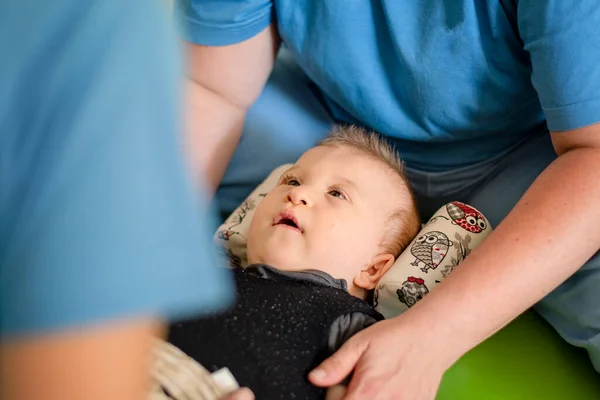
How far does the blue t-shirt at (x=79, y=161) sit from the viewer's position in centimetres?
29

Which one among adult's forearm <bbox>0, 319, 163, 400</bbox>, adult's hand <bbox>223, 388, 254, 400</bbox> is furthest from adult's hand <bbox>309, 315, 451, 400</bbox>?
adult's forearm <bbox>0, 319, 163, 400</bbox>

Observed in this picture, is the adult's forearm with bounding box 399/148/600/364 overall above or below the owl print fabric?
above

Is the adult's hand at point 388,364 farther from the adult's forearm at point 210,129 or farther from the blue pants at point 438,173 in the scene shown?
the adult's forearm at point 210,129

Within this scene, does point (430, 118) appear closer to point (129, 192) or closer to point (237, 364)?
point (237, 364)

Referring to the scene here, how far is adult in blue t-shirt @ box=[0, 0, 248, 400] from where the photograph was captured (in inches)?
11.5

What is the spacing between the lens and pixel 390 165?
1.05 meters

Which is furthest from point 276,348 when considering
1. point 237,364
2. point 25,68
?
point 25,68

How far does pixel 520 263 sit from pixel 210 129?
59cm

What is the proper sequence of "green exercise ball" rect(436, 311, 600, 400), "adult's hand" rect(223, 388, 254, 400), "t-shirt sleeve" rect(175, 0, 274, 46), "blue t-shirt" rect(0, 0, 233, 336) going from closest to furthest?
1. "blue t-shirt" rect(0, 0, 233, 336)
2. "adult's hand" rect(223, 388, 254, 400)
3. "green exercise ball" rect(436, 311, 600, 400)
4. "t-shirt sleeve" rect(175, 0, 274, 46)

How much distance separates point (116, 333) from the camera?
1.03ft

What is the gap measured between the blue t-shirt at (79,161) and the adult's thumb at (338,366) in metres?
0.45

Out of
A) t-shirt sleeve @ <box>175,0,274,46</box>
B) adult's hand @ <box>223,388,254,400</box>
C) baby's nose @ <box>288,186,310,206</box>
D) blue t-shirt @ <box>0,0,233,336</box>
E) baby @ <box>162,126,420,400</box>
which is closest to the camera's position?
blue t-shirt @ <box>0,0,233,336</box>

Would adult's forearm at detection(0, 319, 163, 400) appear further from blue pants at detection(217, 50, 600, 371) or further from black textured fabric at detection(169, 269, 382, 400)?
blue pants at detection(217, 50, 600, 371)

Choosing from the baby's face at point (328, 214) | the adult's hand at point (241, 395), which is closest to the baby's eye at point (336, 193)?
the baby's face at point (328, 214)
